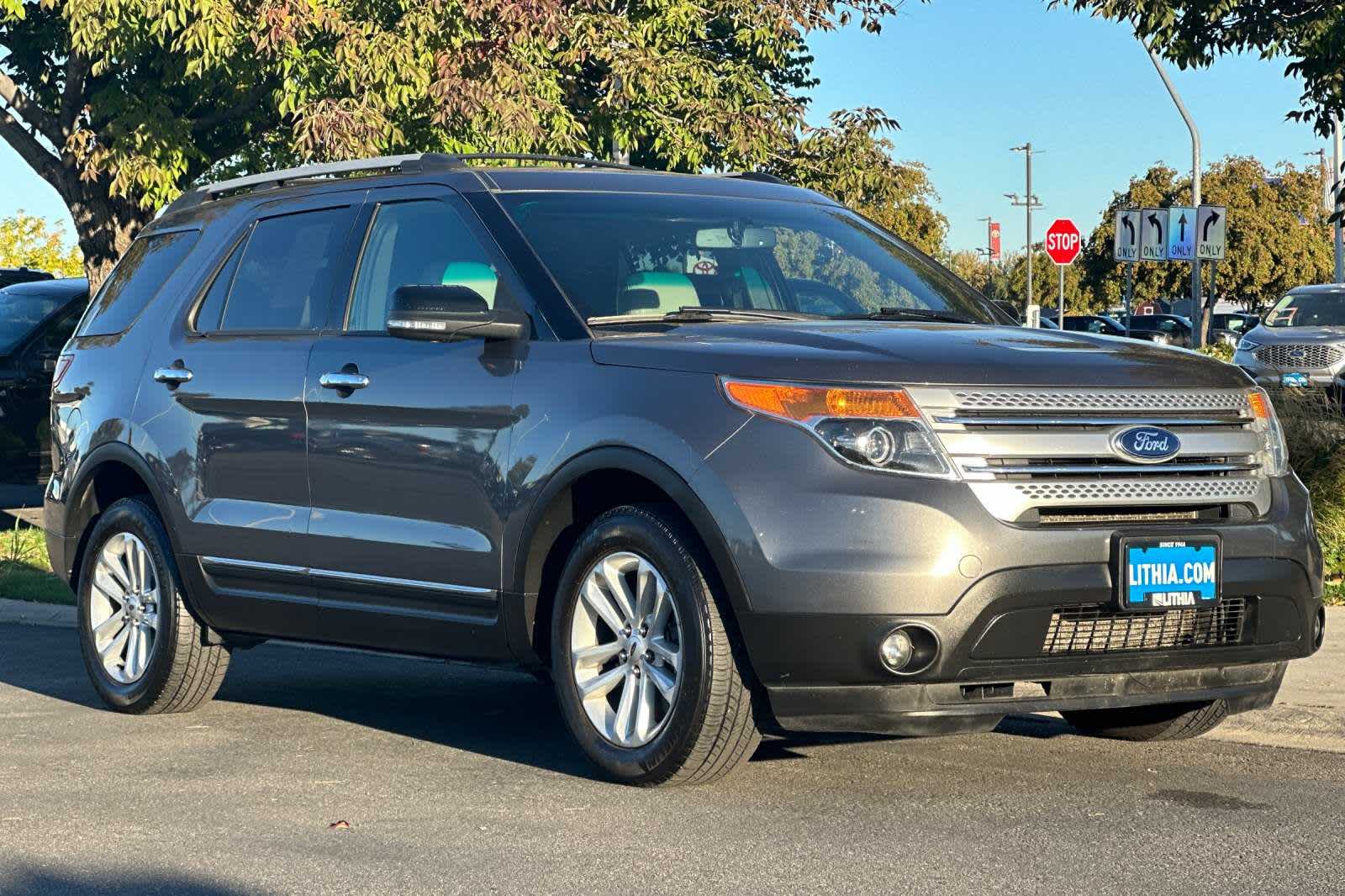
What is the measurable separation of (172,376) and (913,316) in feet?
8.83

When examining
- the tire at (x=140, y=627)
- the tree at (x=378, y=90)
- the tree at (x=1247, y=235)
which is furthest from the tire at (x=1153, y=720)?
the tree at (x=1247, y=235)

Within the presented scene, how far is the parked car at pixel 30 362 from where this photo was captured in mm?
15172

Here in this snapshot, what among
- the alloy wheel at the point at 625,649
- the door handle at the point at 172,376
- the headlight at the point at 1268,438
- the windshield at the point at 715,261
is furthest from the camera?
the door handle at the point at 172,376

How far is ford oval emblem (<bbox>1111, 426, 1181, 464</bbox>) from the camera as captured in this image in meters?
5.61

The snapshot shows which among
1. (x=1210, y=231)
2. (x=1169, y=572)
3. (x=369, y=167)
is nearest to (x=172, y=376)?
(x=369, y=167)

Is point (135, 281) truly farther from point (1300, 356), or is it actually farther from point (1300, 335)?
A: point (1300, 335)

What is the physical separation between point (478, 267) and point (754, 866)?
7.78 ft

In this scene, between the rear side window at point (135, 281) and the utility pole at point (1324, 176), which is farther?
the utility pole at point (1324, 176)

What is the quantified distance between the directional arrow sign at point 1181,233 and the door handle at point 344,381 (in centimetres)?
2184

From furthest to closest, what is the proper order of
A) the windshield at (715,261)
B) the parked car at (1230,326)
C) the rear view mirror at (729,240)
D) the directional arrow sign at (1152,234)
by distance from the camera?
the parked car at (1230,326), the directional arrow sign at (1152,234), the rear view mirror at (729,240), the windshield at (715,261)

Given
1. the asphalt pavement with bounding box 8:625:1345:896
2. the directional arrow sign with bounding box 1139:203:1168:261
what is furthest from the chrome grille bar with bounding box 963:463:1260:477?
the directional arrow sign with bounding box 1139:203:1168:261

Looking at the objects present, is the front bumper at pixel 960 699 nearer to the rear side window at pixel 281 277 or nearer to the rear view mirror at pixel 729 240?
the rear view mirror at pixel 729 240

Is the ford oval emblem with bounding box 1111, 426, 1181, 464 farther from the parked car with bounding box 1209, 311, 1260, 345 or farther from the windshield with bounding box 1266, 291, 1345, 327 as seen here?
the parked car with bounding box 1209, 311, 1260, 345

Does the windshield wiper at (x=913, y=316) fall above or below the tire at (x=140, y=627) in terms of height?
above
